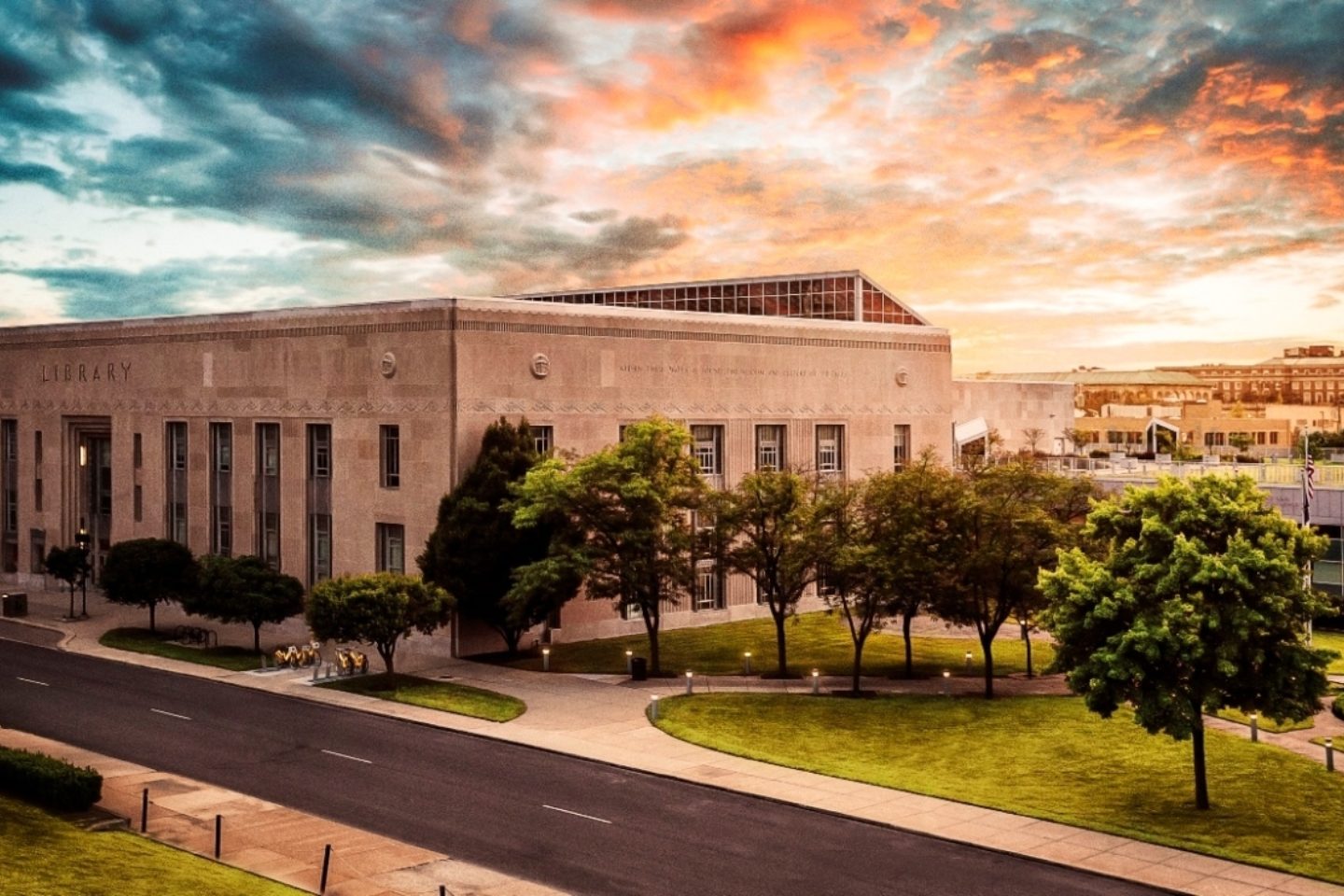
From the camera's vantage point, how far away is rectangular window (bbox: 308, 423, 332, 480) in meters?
66.9

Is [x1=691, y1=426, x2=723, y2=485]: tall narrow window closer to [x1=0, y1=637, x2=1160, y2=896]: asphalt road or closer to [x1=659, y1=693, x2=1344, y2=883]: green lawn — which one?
[x1=659, y1=693, x2=1344, y2=883]: green lawn

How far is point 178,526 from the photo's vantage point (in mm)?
75812

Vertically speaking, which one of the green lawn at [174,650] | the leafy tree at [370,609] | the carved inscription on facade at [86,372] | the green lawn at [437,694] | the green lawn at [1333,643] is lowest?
the green lawn at [437,694]

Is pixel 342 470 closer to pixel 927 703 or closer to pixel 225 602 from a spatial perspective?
pixel 225 602

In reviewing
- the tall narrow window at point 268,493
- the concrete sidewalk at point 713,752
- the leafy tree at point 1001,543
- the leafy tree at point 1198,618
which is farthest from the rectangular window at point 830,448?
the leafy tree at point 1198,618

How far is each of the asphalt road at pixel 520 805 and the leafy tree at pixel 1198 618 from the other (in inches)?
226

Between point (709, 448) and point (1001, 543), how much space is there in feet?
74.9

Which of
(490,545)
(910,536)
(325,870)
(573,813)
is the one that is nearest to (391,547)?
(490,545)

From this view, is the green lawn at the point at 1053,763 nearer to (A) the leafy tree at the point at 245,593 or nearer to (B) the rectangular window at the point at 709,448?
(A) the leafy tree at the point at 245,593

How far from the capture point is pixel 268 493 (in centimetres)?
7019

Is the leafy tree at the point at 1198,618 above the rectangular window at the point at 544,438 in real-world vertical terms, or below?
below

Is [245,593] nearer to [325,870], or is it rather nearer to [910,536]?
[910,536]

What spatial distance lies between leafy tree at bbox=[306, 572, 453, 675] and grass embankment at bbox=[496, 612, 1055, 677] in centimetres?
634

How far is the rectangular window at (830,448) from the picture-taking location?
7569 cm
